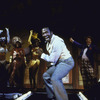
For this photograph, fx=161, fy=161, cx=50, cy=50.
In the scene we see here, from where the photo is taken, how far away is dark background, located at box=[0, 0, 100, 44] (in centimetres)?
666

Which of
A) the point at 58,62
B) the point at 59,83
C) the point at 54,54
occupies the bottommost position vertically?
the point at 59,83

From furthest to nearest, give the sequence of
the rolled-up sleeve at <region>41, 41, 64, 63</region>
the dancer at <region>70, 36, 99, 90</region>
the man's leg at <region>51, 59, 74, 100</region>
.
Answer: the dancer at <region>70, 36, 99, 90</region>
the rolled-up sleeve at <region>41, 41, 64, 63</region>
the man's leg at <region>51, 59, 74, 100</region>

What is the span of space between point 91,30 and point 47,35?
13.3 feet

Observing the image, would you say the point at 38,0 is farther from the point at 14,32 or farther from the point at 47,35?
the point at 47,35

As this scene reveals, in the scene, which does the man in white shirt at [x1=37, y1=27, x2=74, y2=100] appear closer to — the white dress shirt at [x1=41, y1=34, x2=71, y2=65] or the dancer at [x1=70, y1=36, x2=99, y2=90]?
the white dress shirt at [x1=41, y1=34, x2=71, y2=65]

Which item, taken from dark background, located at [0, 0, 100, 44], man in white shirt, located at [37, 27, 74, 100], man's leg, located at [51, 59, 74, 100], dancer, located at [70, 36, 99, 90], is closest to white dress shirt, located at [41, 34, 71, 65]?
man in white shirt, located at [37, 27, 74, 100]

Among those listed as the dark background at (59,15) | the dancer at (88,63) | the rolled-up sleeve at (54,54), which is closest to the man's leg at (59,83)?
the rolled-up sleeve at (54,54)

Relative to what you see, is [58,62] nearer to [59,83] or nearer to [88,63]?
[59,83]

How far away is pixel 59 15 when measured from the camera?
7.09 meters

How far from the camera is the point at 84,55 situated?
533 centimetres

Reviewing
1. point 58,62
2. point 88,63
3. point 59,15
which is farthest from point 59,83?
point 59,15

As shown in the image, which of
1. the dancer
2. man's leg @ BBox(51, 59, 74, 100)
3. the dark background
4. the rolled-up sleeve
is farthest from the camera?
the dark background

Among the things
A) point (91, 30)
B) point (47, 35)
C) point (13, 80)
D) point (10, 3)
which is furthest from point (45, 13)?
point (47, 35)

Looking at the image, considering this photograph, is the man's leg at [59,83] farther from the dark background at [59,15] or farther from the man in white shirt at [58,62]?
the dark background at [59,15]
